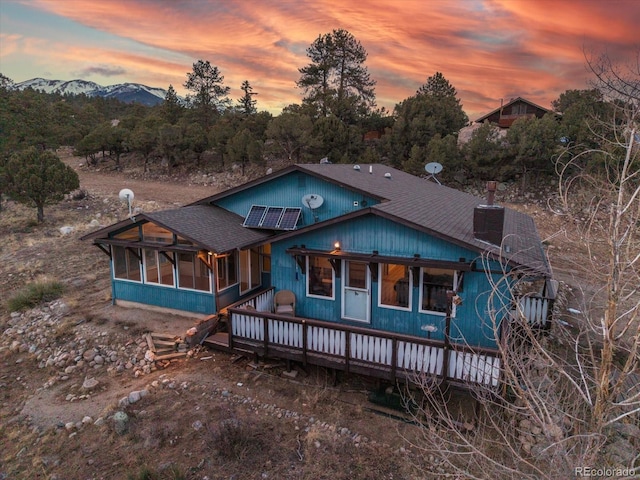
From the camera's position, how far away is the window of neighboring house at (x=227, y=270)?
11926mm

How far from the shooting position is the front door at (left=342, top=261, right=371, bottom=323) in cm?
1019

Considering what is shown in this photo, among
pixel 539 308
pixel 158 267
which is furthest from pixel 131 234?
pixel 539 308

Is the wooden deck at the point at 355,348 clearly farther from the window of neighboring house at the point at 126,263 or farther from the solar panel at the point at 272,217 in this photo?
the window of neighboring house at the point at 126,263

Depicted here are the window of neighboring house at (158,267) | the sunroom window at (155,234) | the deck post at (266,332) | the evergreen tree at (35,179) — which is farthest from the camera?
the evergreen tree at (35,179)

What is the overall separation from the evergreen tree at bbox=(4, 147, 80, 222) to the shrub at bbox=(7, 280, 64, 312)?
10.4 metres

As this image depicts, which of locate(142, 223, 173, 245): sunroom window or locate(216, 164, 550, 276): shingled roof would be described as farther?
locate(142, 223, 173, 245): sunroom window

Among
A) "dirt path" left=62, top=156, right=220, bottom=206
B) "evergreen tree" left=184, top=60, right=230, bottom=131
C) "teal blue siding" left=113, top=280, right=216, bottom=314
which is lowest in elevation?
"teal blue siding" left=113, top=280, right=216, bottom=314

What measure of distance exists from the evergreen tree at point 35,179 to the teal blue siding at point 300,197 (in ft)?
50.4

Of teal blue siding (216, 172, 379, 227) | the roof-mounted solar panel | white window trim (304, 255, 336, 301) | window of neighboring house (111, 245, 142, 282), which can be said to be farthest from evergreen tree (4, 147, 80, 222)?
white window trim (304, 255, 336, 301)

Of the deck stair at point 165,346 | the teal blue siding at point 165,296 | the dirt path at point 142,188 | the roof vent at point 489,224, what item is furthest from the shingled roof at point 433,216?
the dirt path at point 142,188

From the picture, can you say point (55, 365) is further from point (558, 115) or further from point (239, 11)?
point (558, 115)

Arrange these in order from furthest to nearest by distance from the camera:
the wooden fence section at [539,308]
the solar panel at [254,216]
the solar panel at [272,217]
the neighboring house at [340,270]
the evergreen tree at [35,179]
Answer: the evergreen tree at [35,179] < the solar panel at [254,216] < the solar panel at [272,217] < the wooden fence section at [539,308] < the neighboring house at [340,270]

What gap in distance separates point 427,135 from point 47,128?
134ft

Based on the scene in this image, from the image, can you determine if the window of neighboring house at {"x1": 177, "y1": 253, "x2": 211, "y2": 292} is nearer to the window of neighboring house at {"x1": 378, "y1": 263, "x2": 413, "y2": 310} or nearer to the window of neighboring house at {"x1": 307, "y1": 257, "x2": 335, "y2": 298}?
the window of neighboring house at {"x1": 307, "y1": 257, "x2": 335, "y2": 298}
